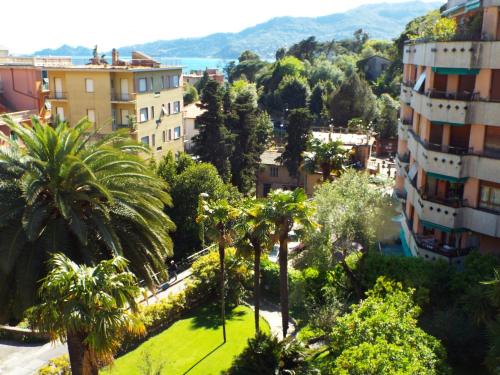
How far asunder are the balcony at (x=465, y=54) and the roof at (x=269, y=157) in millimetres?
43434

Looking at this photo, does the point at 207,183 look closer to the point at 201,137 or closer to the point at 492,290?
the point at 201,137

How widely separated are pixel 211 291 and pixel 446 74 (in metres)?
19.1

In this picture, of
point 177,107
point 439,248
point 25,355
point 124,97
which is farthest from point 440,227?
point 177,107

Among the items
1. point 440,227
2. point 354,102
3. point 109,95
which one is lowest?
point 440,227

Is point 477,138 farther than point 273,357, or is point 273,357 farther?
point 477,138

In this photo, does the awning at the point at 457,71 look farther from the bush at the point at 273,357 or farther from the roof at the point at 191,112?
the roof at the point at 191,112

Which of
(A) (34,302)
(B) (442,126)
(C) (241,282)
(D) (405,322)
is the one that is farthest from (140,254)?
(B) (442,126)

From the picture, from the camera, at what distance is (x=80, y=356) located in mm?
18562

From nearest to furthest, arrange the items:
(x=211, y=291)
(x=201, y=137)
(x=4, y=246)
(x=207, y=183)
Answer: (x=4, y=246), (x=211, y=291), (x=207, y=183), (x=201, y=137)

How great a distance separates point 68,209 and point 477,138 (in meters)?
19.9

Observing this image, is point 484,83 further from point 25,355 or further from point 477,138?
point 25,355

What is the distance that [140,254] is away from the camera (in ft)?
68.9

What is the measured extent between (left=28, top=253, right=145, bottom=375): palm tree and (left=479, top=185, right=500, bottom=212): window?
18.6 meters

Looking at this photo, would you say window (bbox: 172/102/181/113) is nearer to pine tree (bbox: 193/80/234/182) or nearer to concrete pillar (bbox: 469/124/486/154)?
pine tree (bbox: 193/80/234/182)
